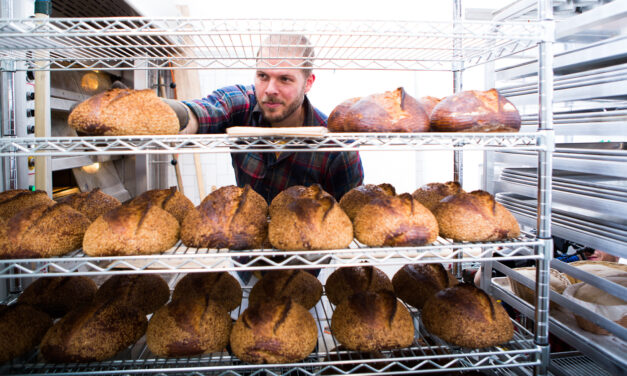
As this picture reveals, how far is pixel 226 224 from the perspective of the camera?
1.28m

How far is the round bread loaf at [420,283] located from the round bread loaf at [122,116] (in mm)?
1125

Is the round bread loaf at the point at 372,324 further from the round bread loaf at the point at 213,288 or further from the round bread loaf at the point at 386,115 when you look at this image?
the round bread loaf at the point at 386,115

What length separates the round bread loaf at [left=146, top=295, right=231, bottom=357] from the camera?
4.11ft

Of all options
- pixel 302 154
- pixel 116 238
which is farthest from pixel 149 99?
pixel 302 154

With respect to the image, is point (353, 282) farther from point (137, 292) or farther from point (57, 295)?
point (57, 295)

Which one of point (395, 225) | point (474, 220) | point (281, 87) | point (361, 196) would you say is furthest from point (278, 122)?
point (474, 220)

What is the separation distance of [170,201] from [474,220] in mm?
1126

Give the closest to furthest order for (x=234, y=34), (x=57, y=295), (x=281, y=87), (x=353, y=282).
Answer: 1. (x=234, y=34)
2. (x=57, y=295)
3. (x=353, y=282)
4. (x=281, y=87)

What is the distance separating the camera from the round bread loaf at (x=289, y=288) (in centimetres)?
152

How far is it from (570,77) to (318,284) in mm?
1306

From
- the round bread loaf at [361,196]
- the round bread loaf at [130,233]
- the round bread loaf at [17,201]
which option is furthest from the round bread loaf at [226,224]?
the round bread loaf at [17,201]

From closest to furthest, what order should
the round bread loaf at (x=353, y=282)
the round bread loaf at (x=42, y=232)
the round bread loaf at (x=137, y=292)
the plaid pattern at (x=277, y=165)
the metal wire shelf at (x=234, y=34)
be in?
1. the metal wire shelf at (x=234, y=34)
2. the round bread loaf at (x=42, y=232)
3. the round bread loaf at (x=137, y=292)
4. the round bread loaf at (x=353, y=282)
5. the plaid pattern at (x=277, y=165)

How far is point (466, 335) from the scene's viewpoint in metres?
1.33

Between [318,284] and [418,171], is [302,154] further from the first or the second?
[418,171]
